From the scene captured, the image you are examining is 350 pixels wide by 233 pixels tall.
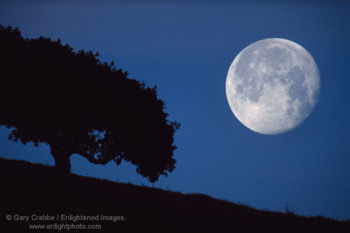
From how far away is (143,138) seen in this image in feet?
73.6

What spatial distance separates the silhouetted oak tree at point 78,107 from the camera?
21.2 meters

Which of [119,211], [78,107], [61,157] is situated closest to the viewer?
[119,211]

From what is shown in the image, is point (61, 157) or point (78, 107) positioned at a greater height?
point (78, 107)

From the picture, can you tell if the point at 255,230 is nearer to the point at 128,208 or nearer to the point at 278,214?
the point at 278,214

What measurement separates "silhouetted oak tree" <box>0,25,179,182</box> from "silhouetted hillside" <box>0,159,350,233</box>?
5.11m

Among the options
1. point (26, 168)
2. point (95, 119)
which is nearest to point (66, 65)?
point (95, 119)

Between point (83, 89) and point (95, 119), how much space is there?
264 centimetres

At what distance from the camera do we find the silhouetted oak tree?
69.7ft

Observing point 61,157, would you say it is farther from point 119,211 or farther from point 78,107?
point 119,211

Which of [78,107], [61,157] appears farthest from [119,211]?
[61,157]

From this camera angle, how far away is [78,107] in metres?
21.3

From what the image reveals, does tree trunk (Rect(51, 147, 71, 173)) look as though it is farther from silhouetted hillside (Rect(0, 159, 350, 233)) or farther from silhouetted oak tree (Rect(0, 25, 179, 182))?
silhouetted hillside (Rect(0, 159, 350, 233))

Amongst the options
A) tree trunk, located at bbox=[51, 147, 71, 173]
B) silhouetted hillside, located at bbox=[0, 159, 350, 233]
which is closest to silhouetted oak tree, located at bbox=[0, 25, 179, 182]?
tree trunk, located at bbox=[51, 147, 71, 173]

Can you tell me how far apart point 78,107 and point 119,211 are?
11364 millimetres
